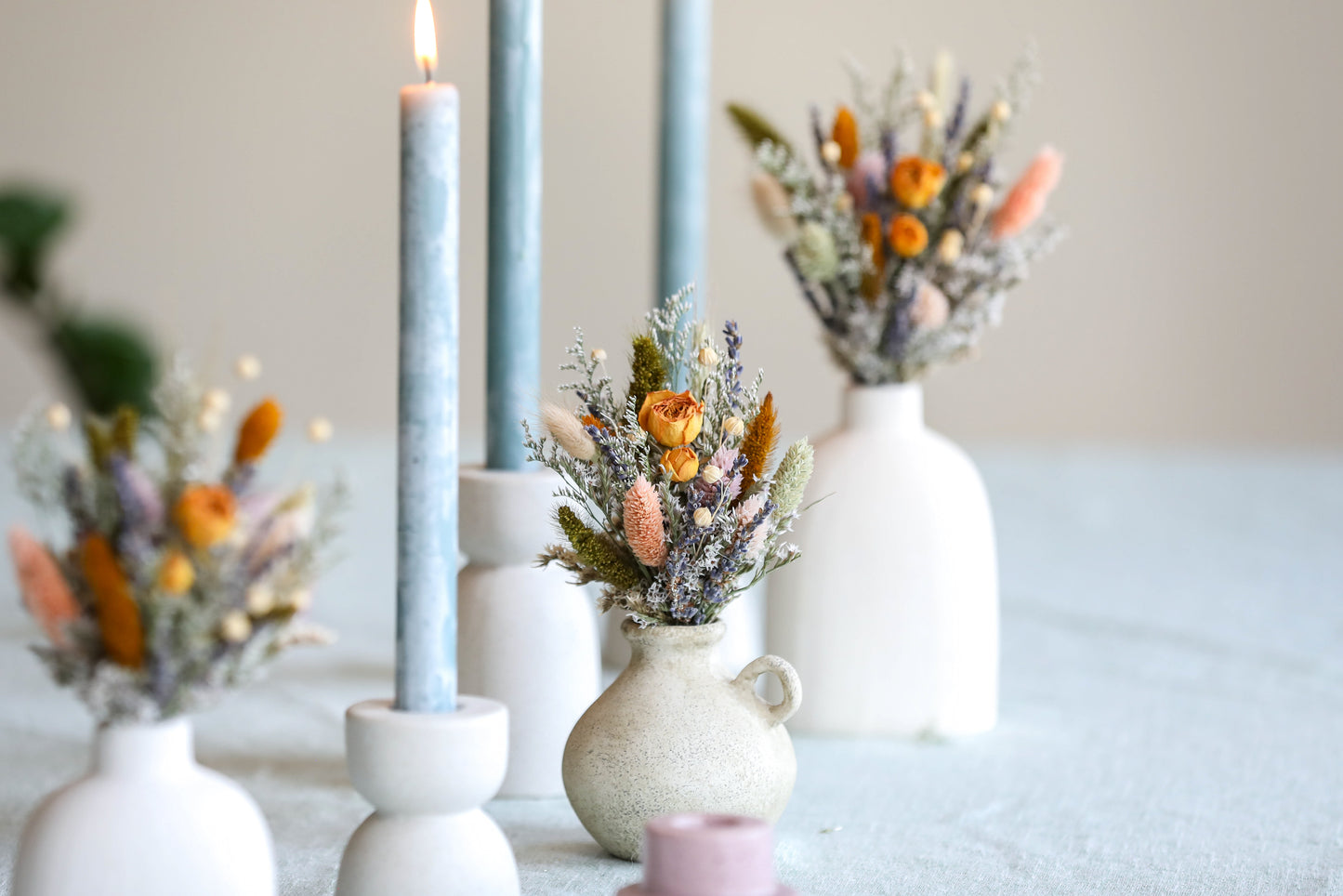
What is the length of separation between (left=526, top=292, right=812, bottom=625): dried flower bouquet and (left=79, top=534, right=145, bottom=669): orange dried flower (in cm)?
23

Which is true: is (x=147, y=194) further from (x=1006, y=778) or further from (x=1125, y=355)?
(x=1006, y=778)

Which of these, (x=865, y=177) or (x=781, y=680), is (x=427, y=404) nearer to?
(x=781, y=680)

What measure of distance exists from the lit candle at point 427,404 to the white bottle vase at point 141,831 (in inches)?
3.6

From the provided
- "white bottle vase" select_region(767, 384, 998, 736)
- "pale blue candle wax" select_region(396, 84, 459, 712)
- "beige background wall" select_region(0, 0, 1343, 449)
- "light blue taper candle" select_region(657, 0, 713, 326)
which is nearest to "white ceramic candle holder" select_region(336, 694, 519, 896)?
"pale blue candle wax" select_region(396, 84, 459, 712)

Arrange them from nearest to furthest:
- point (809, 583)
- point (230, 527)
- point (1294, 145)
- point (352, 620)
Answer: point (230, 527) < point (809, 583) < point (352, 620) < point (1294, 145)

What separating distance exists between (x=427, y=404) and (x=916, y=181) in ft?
1.53

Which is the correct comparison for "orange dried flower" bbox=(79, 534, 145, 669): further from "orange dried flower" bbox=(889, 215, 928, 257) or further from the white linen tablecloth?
"orange dried flower" bbox=(889, 215, 928, 257)

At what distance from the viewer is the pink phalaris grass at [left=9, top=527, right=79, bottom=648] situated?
0.50 meters

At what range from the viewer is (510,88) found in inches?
32.9

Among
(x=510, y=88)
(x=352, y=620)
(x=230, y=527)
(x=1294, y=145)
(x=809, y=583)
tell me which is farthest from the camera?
(x=1294, y=145)

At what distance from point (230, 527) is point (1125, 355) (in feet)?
5.36

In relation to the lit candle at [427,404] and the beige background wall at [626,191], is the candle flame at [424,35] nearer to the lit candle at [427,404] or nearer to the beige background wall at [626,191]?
the lit candle at [427,404]

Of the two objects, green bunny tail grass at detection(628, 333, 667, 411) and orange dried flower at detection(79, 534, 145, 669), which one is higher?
green bunny tail grass at detection(628, 333, 667, 411)

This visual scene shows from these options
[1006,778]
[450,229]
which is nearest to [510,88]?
[450,229]
